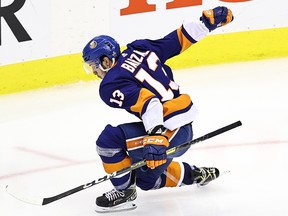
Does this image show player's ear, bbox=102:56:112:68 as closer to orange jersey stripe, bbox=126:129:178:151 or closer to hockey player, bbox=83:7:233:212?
hockey player, bbox=83:7:233:212

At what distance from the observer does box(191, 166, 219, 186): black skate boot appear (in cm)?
349

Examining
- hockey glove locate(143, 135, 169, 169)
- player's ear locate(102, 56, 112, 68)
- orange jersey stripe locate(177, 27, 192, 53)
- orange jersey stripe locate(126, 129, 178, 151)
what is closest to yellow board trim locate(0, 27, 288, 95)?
orange jersey stripe locate(177, 27, 192, 53)

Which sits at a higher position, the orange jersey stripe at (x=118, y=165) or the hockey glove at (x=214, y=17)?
the hockey glove at (x=214, y=17)

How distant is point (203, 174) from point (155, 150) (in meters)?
0.54

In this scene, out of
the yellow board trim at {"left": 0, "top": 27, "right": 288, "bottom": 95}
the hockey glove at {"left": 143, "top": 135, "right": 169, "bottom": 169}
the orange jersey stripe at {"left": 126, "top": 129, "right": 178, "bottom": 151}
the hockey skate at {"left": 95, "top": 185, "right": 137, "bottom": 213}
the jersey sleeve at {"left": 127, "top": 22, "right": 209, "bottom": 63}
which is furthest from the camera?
the yellow board trim at {"left": 0, "top": 27, "right": 288, "bottom": 95}

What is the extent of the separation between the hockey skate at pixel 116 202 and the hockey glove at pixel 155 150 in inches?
12.7

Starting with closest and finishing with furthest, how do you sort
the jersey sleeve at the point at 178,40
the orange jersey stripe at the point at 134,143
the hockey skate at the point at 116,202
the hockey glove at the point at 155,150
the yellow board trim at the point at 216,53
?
the hockey glove at the point at 155,150 → the orange jersey stripe at the point at 134,143 → the hockey skate at the point at 116,202 → the jersey sleeve at the point at 178,40 → the yellow board trim at the point at 216,53

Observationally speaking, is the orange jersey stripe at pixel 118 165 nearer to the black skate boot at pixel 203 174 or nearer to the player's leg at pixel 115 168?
the player's leg at pixel 115 168

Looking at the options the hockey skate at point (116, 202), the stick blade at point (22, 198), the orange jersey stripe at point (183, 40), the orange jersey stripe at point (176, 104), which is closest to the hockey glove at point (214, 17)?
the orange jersey stripe at point (183, 40)

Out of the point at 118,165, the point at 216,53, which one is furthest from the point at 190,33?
the point at 216,53

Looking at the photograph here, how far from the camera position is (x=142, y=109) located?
10.0 ft

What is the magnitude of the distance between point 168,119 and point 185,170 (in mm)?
356

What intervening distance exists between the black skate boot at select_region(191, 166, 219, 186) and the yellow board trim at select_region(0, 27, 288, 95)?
1.91m

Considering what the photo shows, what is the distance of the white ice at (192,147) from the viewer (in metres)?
3.39
